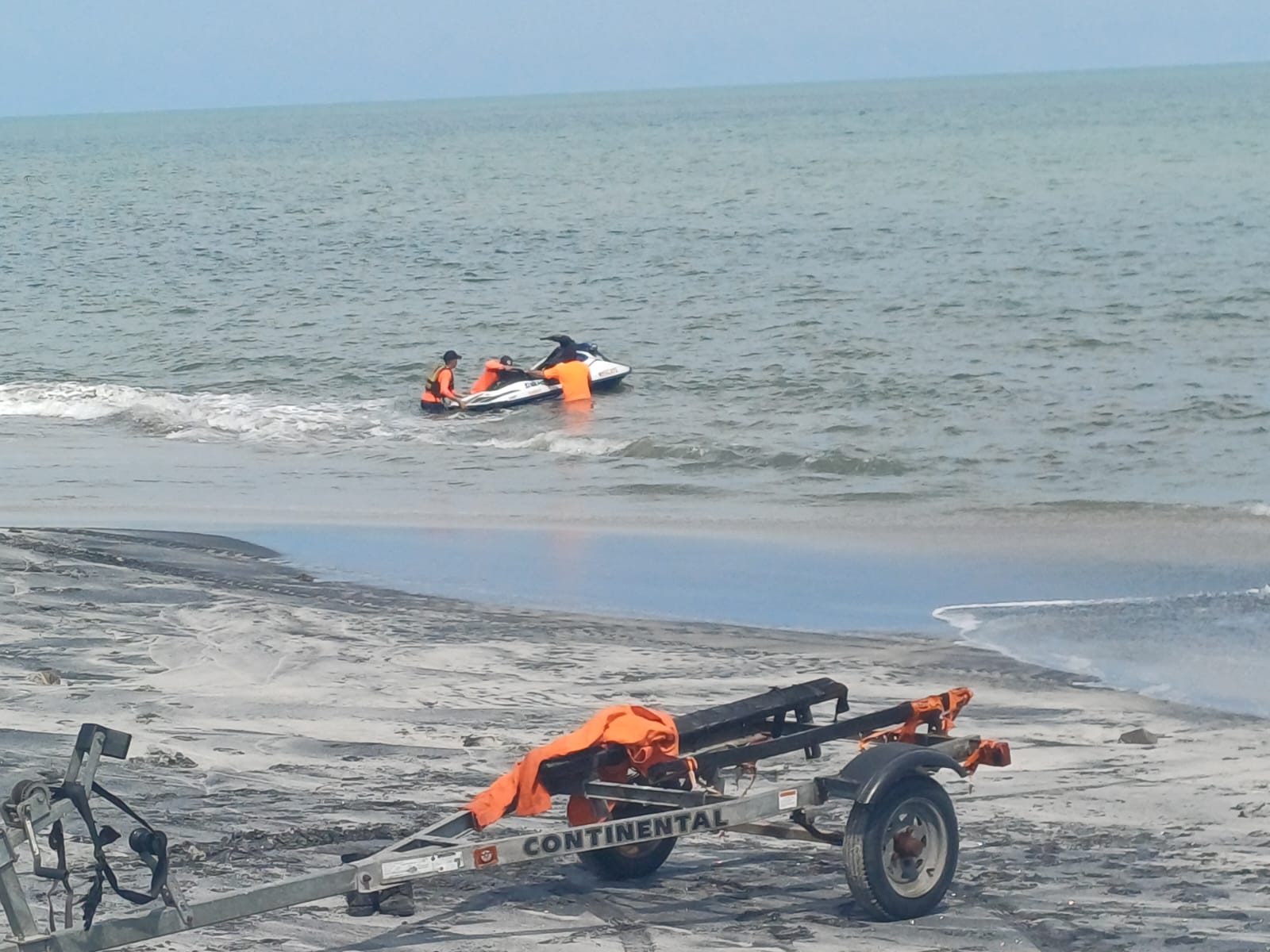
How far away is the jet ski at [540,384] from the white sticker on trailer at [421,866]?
18.1 m

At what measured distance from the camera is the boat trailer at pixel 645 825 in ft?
15.2

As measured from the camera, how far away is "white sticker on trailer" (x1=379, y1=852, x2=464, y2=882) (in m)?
5.20

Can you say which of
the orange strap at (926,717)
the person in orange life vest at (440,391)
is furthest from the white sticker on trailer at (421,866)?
the person in orange life vest at (440,391)

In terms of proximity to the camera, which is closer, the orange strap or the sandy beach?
the sandy beach

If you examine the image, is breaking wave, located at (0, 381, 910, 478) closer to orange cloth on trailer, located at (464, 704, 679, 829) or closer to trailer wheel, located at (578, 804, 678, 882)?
trailer wheel, located at (578, 804, 678, 882)

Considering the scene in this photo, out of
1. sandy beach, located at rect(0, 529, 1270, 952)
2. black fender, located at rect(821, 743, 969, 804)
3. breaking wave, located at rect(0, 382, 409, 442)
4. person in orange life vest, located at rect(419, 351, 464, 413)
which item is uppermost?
black fender, located at rect(821, 743, 969, 804)

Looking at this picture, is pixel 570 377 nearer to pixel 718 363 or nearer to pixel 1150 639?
pixel 718 363

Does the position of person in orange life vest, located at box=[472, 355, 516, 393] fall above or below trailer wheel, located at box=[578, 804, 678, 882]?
above

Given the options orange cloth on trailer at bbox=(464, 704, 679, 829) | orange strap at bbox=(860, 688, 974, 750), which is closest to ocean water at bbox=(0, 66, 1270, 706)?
orange strap at bbox=(860, 688, 974, 750)

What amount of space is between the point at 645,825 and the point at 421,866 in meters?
0.75

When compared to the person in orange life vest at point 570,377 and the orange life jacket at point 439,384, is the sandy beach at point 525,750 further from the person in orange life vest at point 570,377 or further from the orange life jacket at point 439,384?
the person in orange life vest at point 570,377

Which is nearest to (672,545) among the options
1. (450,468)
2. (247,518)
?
(247,518)

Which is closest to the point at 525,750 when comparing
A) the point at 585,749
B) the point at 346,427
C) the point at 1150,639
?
the point at 585,749

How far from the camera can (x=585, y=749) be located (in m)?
5.71
